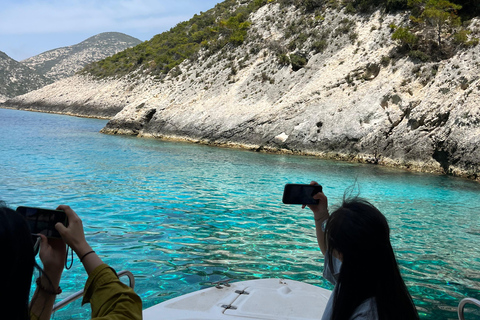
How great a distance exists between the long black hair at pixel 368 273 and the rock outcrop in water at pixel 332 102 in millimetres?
20021

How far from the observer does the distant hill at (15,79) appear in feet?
401

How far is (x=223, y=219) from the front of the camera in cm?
958

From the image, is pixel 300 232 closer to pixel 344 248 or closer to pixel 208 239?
pixel 208 239

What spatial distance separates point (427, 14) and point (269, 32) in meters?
15.8

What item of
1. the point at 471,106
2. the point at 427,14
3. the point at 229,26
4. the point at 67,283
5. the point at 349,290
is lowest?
the point at 67,283

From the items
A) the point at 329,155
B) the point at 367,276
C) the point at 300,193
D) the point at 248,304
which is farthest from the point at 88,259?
the point at 329,155

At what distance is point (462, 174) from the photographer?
1944 cm

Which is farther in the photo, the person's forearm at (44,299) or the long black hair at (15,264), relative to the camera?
the person's forearm at (44,299)

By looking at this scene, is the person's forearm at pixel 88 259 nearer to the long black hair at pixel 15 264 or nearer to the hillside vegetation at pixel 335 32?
the long black hair at pixel 15 264

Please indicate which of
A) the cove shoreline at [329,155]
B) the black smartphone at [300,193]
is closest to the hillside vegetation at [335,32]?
the cove shoreline at [329,155]

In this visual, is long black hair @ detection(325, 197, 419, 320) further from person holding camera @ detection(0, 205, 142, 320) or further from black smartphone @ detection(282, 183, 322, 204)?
black smartphone @ detection(282, 183, 322, 204)

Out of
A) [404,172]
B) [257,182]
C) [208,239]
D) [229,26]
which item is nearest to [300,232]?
[208,239]

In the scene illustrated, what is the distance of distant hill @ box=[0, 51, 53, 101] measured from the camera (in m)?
122

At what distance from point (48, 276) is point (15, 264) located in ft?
1.08
